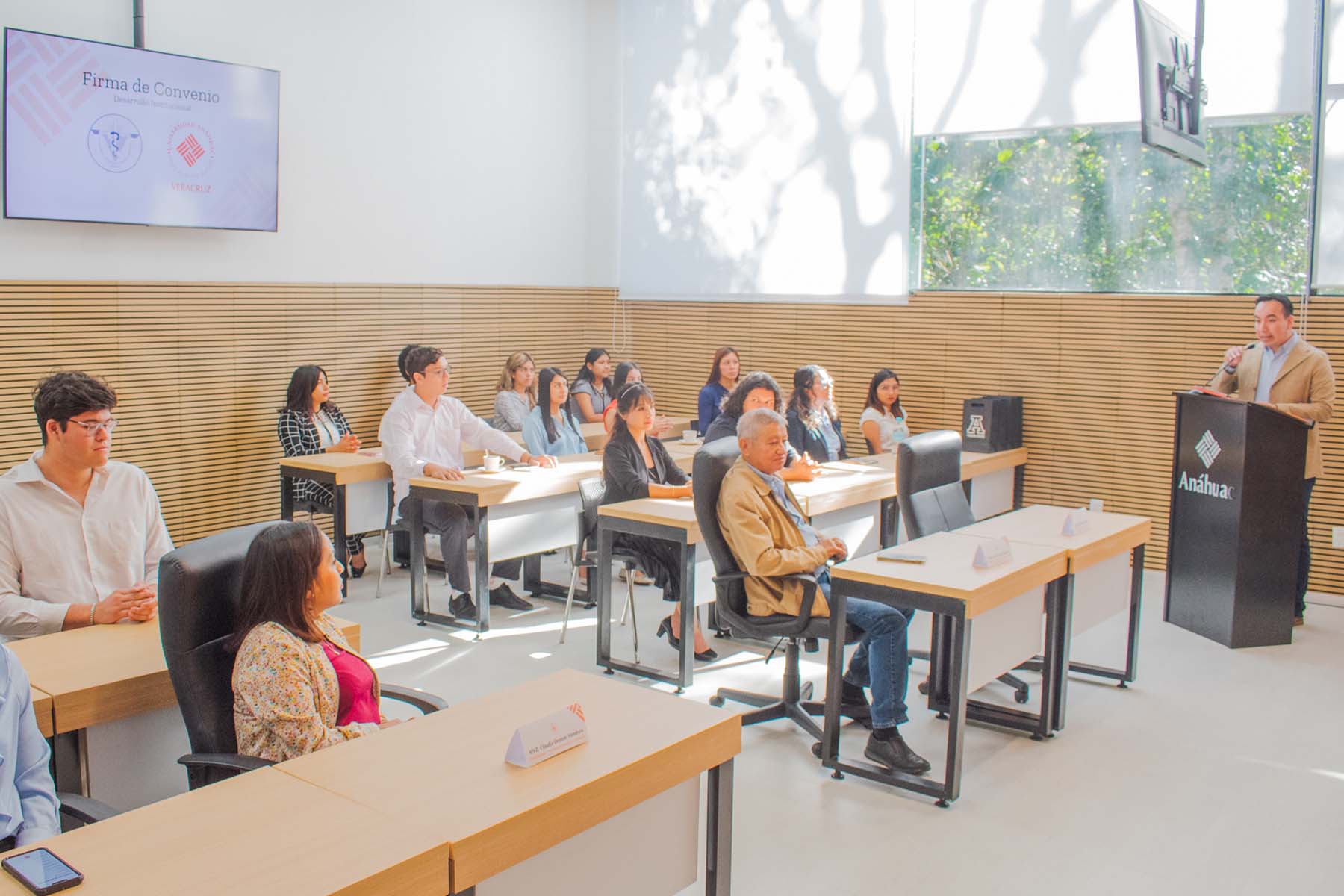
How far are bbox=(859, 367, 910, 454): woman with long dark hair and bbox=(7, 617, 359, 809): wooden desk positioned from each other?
17.6ft

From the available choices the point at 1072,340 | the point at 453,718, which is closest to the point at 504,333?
the point at 1072,340

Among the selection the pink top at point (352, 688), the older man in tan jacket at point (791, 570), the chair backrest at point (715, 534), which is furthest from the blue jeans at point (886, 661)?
the pink top at point (352, 688)

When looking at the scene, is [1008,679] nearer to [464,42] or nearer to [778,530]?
[778,530]

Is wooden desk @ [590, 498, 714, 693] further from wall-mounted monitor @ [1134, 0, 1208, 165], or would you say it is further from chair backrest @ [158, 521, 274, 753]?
wall-mounted monitor @ [1134, 0, 1208, 165]

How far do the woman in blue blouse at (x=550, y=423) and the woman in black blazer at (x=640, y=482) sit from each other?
1.50 metres

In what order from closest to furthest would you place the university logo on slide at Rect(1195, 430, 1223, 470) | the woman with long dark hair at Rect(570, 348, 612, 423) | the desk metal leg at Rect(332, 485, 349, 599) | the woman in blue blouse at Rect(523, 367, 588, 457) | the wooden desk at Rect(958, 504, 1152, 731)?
the wooden desk at Rect(958, 504, 1152, 731) < the university logo on slide at Rect(1195, 430, 1223, 470) < the desk metal leg at Rect(332, 485, 349, 599) < the woman in blue blouse at Rect(523, 367, 588, 457) < the woman with long dark hair at Rect(570, 348, 612, 423)

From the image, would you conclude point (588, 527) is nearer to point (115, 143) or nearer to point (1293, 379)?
point (115, 143)

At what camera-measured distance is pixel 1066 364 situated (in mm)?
7914

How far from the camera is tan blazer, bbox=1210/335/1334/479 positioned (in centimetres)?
609

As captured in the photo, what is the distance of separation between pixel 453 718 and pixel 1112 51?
6609 mm

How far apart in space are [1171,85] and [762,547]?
12.0 ft

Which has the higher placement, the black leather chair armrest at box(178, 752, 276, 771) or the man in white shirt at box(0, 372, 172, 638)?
the man in white shirt at box(0, 372, 172, 638)

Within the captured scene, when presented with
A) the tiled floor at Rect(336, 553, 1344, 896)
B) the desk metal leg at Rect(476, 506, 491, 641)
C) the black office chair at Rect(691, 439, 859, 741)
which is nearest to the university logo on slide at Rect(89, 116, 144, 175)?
the desk metal leg at Rect(476, 506, 491, 641)

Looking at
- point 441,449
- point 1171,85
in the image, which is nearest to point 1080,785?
point 1171,85
